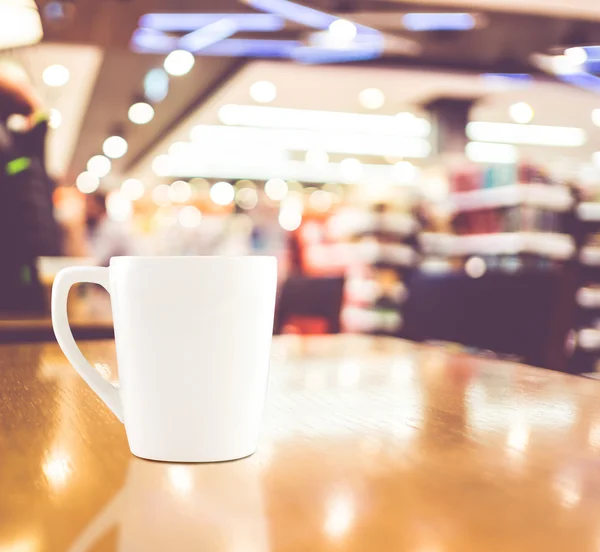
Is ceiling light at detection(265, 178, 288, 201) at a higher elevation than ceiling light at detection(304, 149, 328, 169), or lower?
lower

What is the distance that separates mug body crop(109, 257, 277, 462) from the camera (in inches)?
15.9

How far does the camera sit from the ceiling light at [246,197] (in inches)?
556

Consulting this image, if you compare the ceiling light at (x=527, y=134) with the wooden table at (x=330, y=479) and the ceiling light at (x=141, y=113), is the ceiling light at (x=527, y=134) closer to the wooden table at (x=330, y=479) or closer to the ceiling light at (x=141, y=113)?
the ceiling light at (x=141, y=113)

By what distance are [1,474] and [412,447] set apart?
0.25m

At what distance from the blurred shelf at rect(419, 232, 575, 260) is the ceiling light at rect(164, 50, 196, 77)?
116 inches

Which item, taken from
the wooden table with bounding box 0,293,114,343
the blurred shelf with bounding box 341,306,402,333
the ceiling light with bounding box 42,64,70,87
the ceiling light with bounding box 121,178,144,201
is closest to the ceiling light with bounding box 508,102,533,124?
the blurred shelf with bounding box 341,306,402,333

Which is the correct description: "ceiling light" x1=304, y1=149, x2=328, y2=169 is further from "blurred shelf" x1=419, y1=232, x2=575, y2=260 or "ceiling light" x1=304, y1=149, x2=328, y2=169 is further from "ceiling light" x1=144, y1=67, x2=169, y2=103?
"blurred shelf" x1=419, y1=232, x2=575, y2=260

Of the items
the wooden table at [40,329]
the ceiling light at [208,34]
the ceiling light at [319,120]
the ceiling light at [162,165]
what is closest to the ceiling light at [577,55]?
the ceiling light at [319,120]

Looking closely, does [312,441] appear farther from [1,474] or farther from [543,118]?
[543,118]

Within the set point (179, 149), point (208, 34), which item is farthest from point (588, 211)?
point (179, 149)

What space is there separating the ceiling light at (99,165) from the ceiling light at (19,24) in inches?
271

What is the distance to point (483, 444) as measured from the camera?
468 millimetres

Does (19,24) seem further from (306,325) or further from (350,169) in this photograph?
(350,169)

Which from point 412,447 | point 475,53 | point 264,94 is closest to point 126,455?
point 412,447
